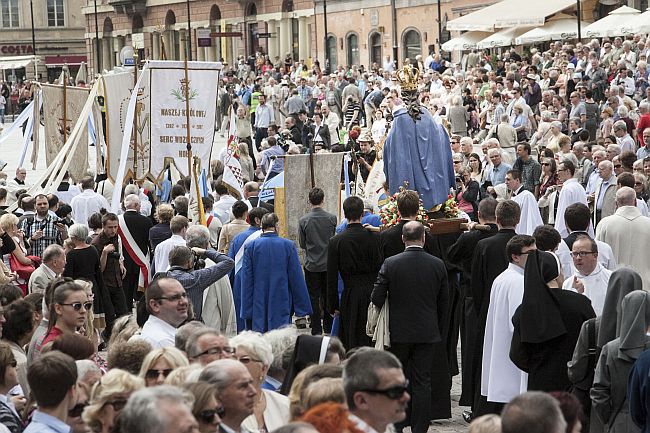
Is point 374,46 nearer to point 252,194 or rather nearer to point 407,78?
point 252,194

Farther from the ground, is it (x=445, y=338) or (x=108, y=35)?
(x=108, y=35)

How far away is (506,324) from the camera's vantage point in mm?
9406

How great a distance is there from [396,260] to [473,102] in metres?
Result: 21.6

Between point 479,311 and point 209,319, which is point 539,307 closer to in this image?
point 479,311

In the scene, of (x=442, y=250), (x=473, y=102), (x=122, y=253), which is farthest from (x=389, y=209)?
(x=473, y=102)

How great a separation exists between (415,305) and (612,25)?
25.8 metres

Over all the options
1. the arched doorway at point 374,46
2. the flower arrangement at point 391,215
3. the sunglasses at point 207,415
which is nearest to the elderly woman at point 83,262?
the flower arrangement at point 391,215

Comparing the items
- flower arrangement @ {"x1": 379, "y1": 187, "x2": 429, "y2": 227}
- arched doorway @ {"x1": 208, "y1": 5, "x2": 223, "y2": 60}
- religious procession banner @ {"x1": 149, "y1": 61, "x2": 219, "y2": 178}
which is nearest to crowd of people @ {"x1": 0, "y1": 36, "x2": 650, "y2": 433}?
flower arrangement @ {"x1": 379, "y1": 187, "x2": 429, "y2": 227}

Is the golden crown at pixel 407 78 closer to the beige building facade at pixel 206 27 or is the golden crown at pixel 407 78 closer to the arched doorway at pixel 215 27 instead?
the beige building facade at pixel 206 27

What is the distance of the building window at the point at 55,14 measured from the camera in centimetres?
9394

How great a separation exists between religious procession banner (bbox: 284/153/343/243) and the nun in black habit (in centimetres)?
643

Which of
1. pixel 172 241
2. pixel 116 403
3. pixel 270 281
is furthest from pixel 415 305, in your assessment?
pixel 116 403

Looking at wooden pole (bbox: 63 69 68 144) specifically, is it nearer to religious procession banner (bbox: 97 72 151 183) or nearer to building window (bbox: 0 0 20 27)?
religious procession banner (bbox: 97 72 151 183)

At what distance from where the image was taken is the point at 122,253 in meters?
14.5
